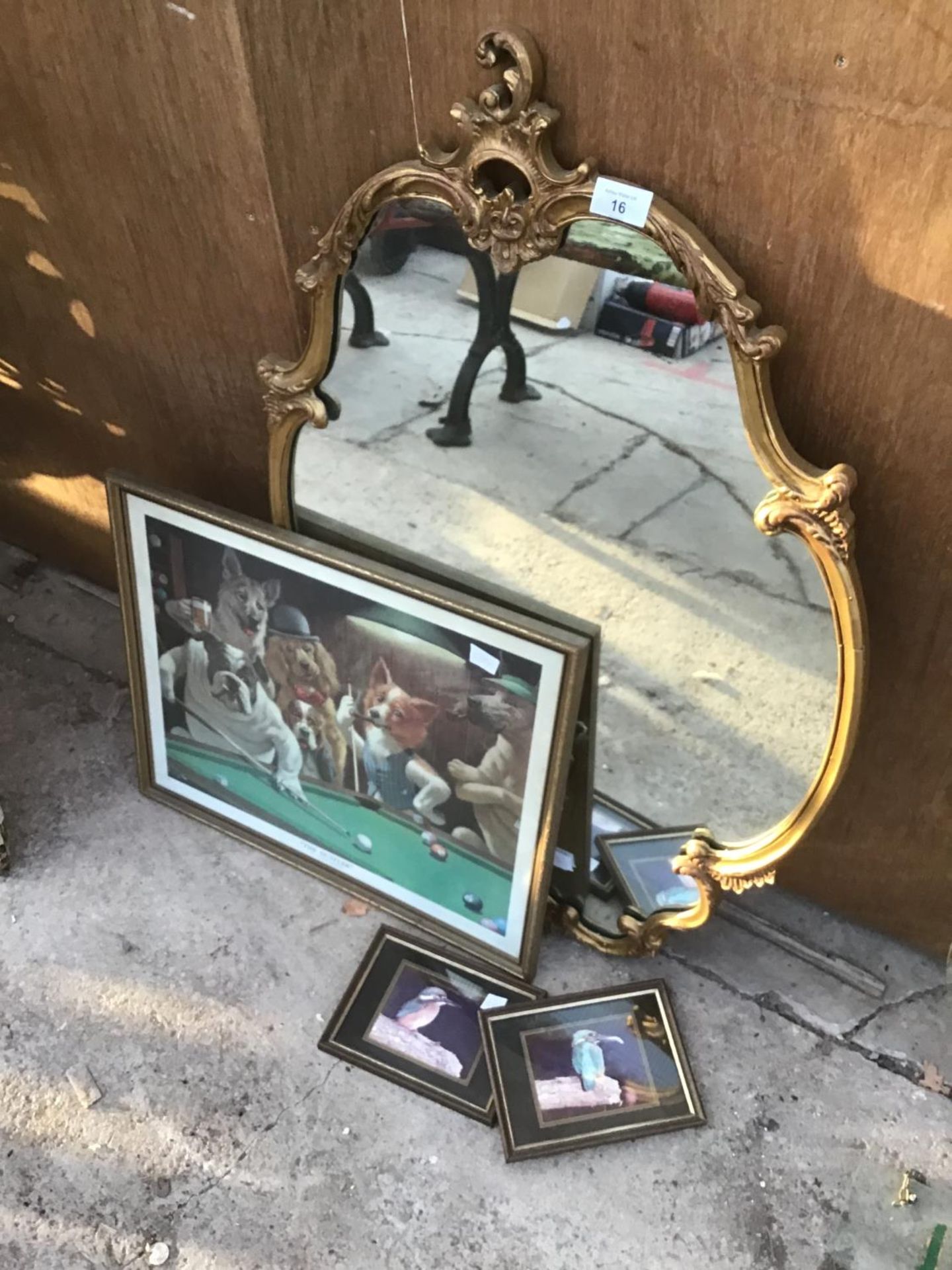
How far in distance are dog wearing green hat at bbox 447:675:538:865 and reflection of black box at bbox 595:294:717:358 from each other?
1.24ft

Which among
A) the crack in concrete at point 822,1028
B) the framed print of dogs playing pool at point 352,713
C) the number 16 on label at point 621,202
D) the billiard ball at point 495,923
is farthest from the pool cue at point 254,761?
the number 16 on label at point 621,202

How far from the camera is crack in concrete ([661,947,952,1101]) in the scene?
1.28m

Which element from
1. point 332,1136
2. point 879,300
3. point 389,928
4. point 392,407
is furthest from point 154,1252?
point 879,300

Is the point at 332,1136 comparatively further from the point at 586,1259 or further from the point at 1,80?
the point at 1,80

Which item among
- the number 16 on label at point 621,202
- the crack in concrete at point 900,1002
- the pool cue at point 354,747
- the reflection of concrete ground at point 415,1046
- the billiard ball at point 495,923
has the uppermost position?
the number 16 on label at point 621,202

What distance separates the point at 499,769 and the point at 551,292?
21.1 inches

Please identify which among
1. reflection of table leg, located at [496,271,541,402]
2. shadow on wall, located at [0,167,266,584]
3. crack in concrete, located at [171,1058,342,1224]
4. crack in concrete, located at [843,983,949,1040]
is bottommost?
crack in concrete, located at [171,1058,342,1224]

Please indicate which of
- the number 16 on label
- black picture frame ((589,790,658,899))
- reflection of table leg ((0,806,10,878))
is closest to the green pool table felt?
black picture frame ((589,790,658,899))

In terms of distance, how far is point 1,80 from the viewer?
1219 millimetres

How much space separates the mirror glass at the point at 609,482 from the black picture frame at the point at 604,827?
3 cm

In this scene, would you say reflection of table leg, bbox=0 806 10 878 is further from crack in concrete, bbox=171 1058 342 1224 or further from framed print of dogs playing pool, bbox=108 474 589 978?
crack in concrete, bbox=171 1058 342 1224

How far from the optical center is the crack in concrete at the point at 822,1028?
4.19 feet

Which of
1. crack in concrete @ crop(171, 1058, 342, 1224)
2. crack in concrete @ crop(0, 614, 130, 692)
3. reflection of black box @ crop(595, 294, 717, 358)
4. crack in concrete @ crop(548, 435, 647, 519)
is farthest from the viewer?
crack in concrete @ crop(0, 614, 130, 692)

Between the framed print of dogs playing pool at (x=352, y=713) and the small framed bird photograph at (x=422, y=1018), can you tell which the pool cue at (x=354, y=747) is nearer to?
the framed print of dogs playing pool at (x=352, y=713)
